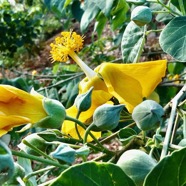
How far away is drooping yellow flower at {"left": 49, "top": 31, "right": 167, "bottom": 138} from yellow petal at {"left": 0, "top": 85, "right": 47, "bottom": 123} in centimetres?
8

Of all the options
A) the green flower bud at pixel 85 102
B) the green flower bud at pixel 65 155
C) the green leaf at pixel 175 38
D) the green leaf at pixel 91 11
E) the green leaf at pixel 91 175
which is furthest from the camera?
the green leaf at pixel 91 11

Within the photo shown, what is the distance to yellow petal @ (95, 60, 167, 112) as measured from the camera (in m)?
0.76

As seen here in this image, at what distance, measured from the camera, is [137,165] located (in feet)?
1.71

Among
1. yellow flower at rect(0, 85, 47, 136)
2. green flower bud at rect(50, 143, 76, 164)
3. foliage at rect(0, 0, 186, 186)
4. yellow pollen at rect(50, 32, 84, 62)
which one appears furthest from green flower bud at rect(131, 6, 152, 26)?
green flower bud at rect(50, 143, 76, 164)

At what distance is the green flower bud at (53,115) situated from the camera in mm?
646

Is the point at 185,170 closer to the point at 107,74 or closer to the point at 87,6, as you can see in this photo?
the point at 107,74

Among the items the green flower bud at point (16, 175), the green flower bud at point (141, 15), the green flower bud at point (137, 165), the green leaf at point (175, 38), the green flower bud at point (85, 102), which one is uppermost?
the green flower bud at point (141, 15)

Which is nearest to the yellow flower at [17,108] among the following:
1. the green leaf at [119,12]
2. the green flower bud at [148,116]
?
the green flower bud at [148,116]

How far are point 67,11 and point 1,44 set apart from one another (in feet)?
5.27

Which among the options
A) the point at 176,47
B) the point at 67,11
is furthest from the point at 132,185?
the point at 67,11

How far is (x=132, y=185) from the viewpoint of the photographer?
17.9 inches

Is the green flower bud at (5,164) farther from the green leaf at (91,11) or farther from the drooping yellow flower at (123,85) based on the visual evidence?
the green leaf at (91,11)

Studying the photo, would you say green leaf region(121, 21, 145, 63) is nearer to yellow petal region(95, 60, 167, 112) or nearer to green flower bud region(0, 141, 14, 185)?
yellow petal region(95, 60, 167, 112)

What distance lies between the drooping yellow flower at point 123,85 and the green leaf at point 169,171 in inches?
12.0
